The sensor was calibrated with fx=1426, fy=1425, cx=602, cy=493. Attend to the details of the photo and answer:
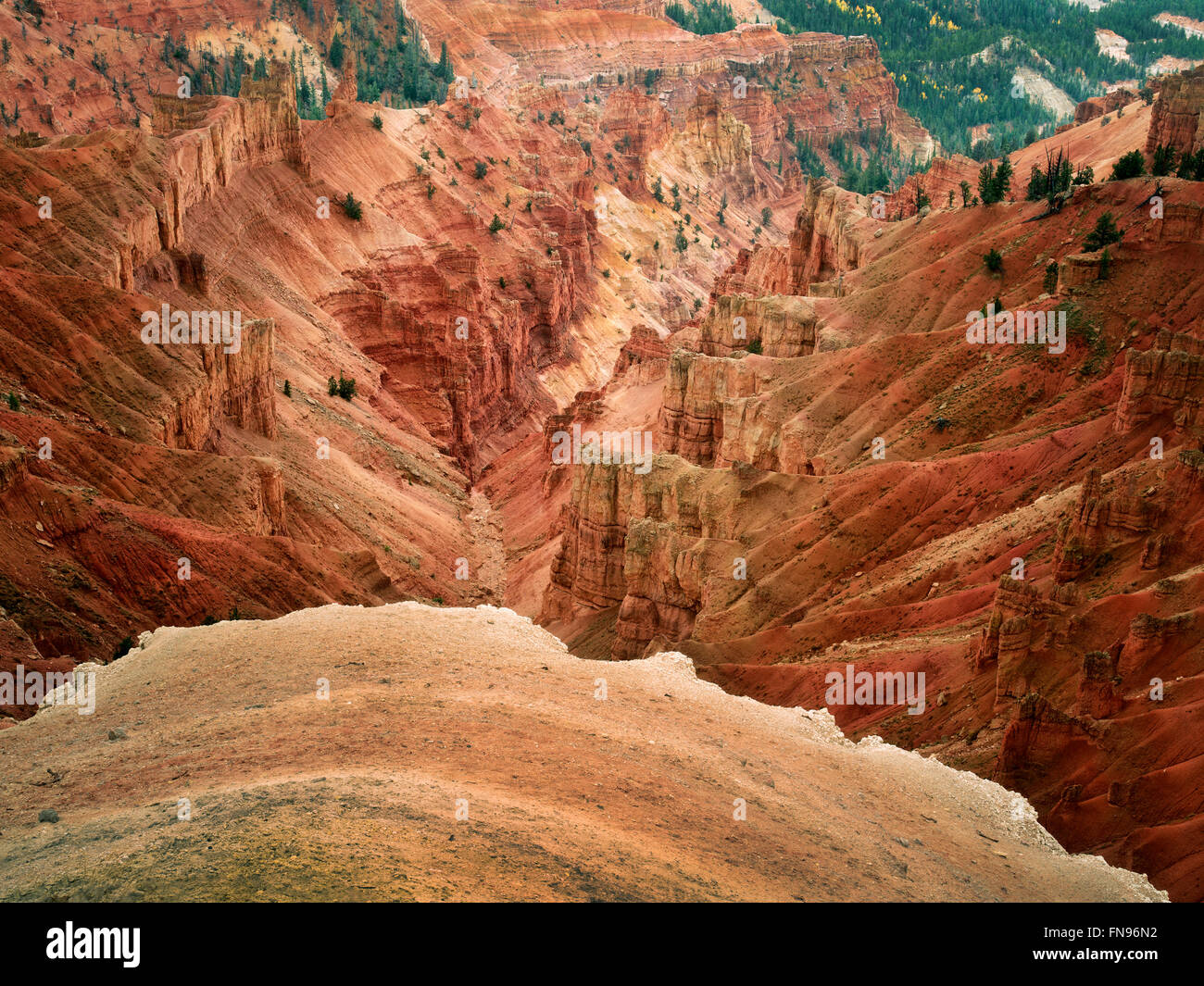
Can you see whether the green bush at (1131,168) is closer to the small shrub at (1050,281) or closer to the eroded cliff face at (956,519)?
the eroded cliff face at (956,519)

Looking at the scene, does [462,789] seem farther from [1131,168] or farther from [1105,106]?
[1105,106]

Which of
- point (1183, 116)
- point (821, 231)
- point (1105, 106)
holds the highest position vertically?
point (1105, 106)

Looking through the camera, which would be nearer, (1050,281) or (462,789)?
(462,789)

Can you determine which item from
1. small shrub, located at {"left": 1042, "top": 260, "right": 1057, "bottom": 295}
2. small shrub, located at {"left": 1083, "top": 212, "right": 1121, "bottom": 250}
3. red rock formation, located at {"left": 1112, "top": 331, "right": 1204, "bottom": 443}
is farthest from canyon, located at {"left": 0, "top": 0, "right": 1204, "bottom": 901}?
small shrub, located at {"left": 1042, "top": 260, "right": 1057, "bottom": 295}

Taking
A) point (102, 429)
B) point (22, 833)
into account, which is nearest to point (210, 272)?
point (102, 429)

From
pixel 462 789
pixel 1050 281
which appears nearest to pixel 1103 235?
pixel 1050 281
